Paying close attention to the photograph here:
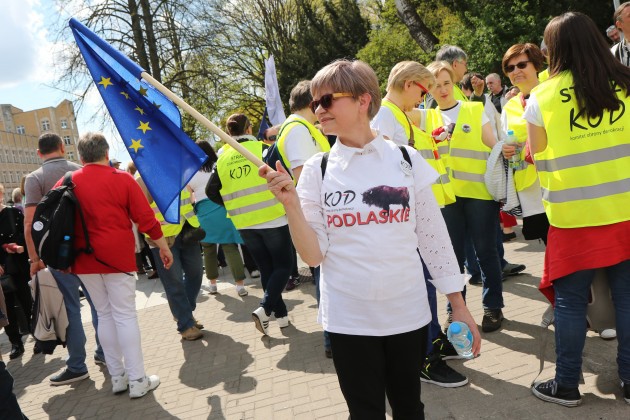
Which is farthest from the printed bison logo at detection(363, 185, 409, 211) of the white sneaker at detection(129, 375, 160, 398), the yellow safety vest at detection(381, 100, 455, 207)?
the white sneaker at detection(129, 375, 160, 398)

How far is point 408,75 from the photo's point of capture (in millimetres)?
3693

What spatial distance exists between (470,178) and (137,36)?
14.8m

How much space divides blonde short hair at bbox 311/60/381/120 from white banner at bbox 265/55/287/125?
6.29m

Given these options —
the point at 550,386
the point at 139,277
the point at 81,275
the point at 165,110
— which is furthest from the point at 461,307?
the point at 139,277

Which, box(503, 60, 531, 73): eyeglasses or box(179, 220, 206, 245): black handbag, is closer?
box(503, 60, 531, 73): eyeglasses

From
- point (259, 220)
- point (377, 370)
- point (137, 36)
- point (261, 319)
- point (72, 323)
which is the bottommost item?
point (261, 319)

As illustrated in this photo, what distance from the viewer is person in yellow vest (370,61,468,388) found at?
3594 mm

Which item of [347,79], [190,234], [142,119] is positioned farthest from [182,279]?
[347,79]

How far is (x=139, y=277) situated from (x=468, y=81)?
712cm

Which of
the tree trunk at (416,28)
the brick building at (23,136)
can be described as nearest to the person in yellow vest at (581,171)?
the tree trunk at (416,28)

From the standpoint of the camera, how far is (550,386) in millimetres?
3148

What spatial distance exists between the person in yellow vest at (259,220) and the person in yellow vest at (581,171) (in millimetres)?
2610

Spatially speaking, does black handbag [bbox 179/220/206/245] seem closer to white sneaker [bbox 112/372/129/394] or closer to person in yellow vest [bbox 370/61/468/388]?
white sneaker [bbox 112/372/129/394]

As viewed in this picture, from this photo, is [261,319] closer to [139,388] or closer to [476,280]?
[139,388]
